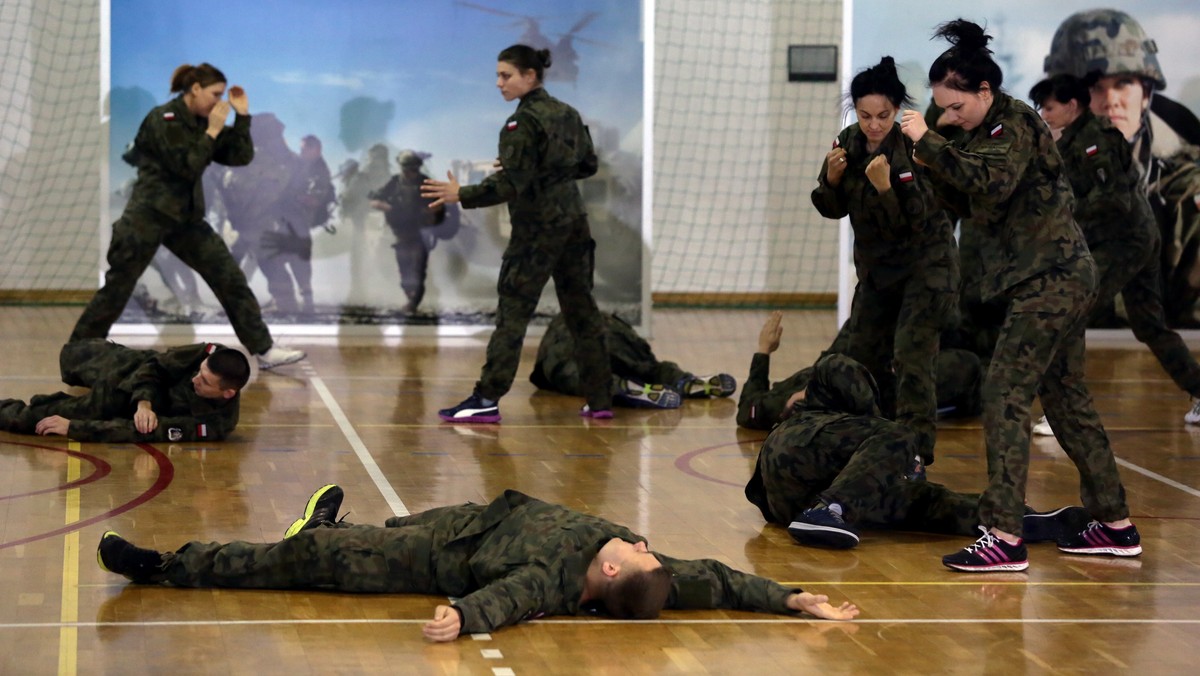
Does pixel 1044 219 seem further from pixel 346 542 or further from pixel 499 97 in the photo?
pixel 499 97

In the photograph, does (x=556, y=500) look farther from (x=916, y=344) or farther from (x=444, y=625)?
(x=444, y=625)

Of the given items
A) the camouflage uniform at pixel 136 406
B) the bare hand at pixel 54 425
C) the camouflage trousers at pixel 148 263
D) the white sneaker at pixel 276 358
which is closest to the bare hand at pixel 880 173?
the camouflage uniform at pixel 136 406

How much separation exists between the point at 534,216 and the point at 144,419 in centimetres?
239

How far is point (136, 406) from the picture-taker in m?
7.43

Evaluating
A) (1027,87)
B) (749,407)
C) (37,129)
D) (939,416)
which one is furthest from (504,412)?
(37,129)

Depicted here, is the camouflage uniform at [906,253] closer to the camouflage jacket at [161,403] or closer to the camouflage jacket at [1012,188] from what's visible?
the camouflage jacket at [1012,188]

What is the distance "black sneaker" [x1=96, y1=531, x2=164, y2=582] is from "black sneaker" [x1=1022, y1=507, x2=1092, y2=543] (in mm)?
3219

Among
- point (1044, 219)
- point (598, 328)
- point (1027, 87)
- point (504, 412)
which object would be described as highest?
point (1027, 87)

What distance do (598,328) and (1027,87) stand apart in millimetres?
5853

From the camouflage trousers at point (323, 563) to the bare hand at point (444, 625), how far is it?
1.80ft

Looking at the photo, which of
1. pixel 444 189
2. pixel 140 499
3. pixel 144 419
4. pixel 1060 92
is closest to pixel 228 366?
pixel 144 419

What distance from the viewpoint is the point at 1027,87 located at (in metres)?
12.8

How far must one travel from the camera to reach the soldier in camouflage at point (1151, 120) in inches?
499

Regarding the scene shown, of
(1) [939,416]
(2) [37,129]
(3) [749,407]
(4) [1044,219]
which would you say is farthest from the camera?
(2) [37,129]
